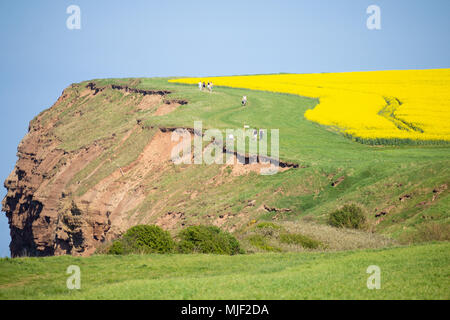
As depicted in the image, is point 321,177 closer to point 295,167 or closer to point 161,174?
point 295,167

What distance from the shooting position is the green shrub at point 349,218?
81.5 feet

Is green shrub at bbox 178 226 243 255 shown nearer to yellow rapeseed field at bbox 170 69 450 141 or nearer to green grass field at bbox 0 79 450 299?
green grass field at bbox 0 79 450 299

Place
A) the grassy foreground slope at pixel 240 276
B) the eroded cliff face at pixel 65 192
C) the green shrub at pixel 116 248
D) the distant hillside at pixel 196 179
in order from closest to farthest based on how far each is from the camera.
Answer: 1. the grassy foreground slope at pixel 240 276
2. the green shrub at pixel 116 248
3. the distant hillside at pixel 196 179
4. the eroded cliff face at pixel 65 192

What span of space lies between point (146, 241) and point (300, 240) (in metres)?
5.93

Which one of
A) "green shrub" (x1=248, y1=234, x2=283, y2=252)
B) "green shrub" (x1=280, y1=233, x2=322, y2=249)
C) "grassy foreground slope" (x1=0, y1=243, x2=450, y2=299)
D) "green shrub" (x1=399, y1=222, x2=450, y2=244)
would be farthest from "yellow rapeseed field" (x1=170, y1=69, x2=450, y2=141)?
"grassy foreground slope" (x1=0, y1=243, x2=450, y2=299)

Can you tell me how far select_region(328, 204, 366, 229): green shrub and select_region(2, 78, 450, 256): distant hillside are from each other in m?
→ 0.60

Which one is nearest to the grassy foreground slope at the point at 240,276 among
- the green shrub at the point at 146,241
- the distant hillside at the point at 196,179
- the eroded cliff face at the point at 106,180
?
the green shrub at the point at 146,241

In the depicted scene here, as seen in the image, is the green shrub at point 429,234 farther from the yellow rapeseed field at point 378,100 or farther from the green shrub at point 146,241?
the yellow rapeseed field at point 378,100

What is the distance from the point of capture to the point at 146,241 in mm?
21562

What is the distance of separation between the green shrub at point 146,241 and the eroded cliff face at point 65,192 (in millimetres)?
7127

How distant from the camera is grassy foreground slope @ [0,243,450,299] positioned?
12820 millimetres

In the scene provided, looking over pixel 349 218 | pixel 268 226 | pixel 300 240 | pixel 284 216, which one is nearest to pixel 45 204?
pixel 284 216

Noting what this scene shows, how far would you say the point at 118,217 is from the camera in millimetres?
40094
